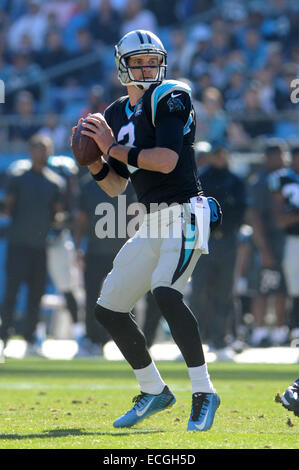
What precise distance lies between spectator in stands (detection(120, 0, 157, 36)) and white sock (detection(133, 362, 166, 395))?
39.5 ft

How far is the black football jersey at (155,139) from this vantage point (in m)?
5.25

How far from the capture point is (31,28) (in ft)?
60.1

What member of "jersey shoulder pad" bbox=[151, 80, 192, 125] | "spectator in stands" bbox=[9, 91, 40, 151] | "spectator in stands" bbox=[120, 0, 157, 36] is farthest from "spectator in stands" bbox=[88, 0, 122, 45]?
"jersey shoulder pad" bbox=[151, 80, 192, 125]

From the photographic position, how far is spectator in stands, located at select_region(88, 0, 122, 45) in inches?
683

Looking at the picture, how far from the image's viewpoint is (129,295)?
5.44 metres

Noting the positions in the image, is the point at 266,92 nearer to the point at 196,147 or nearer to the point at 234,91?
the point at 234,91

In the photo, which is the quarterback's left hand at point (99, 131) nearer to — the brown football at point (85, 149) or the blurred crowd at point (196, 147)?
the brown football at point (85, 149)

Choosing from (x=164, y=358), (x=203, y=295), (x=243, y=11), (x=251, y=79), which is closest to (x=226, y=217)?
(x=203, y=295)

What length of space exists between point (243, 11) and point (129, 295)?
468 inches

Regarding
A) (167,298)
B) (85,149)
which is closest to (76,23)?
(85,149)

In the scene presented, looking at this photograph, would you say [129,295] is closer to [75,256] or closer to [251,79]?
[75,256]

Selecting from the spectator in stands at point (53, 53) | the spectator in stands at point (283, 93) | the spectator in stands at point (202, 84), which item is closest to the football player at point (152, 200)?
the spectator in stands at point (283, 93)

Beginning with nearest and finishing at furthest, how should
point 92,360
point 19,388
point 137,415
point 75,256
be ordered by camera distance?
1. point 137,415
2. point 19,388
3. point 92,360
4. point 75,256

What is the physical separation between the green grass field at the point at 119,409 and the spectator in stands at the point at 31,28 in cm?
940
